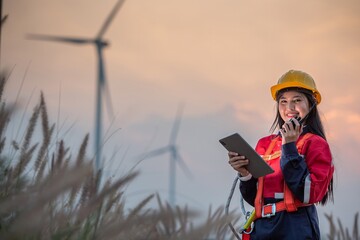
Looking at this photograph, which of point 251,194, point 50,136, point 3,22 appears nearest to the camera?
point 3,22

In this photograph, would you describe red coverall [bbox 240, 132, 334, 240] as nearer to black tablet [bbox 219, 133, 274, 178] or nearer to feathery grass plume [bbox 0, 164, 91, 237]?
black tablet [bbox 219, 133, 274, 178]

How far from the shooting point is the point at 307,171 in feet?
9.11

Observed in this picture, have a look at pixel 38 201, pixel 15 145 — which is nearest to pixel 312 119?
pixel 15 145

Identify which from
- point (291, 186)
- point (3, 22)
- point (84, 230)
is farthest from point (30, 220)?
point (291, 186)

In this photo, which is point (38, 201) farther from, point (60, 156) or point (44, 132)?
point (44, 132)

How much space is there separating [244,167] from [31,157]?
126 cm

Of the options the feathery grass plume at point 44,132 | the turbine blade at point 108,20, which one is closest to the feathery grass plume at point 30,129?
the feathery grass plume at point 44,132

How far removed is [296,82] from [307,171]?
0.48 m

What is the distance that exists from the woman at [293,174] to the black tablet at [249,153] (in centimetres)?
3

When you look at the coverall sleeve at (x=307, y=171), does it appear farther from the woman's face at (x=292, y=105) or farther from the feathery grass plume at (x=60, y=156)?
the feathery grass plume at (x=60, y=156)

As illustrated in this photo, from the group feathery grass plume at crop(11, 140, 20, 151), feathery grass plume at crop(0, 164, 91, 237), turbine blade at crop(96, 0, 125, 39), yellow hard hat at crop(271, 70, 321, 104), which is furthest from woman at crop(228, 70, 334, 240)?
turbine blade at crop(96, 0, 125, 39)

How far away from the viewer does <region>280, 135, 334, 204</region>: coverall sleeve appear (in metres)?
2.73

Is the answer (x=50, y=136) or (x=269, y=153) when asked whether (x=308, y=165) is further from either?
(x=50, y=136)

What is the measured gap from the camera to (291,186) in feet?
8.98
